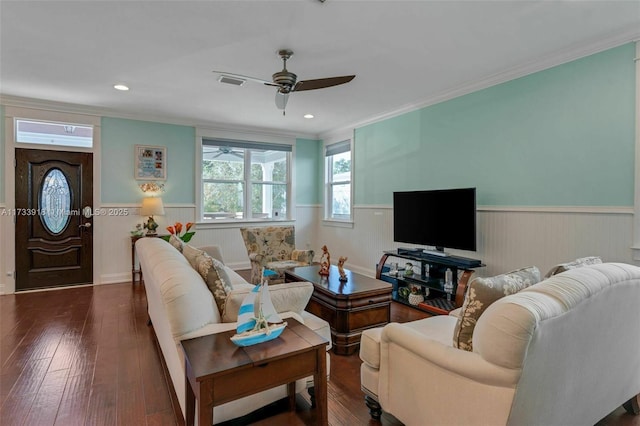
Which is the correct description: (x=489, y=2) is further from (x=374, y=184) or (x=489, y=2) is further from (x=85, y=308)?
(x=85, y=308)

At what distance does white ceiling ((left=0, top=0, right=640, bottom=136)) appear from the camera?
237 centimetres

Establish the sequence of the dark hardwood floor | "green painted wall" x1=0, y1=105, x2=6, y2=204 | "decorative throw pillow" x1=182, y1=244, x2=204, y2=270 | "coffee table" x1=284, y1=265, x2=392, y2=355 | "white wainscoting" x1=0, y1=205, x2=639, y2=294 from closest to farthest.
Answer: the dark hardwood floor, "decorative throw pillow" x1=182, y1=244, x2=204, y2=270, "coffee table" x1=284, y1=265, x2=392, y2=355, "white wainscoting" x1=0, y1=205, x2=639, y2=294, "green painted wall" x1=0, y1=105, x2=6, y2=204

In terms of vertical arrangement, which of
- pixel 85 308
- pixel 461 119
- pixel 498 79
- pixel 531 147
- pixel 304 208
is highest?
pixel 498 79

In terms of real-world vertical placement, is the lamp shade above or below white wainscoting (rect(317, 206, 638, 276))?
above

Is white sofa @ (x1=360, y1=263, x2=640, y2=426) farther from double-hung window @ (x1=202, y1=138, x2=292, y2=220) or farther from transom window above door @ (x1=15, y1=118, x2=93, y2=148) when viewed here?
transom window above door @ (x1=15, y1=118, x2=93, y2=148)

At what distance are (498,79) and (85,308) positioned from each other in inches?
206

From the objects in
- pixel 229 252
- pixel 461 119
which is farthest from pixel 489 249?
pixel 229 252

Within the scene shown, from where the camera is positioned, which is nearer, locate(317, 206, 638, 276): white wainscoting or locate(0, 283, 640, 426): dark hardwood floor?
locate(0, 283, 640, 426): dark hardwood floor

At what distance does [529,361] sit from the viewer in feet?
4.02

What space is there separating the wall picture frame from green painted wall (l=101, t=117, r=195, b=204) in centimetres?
6

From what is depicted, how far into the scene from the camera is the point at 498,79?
3.54 metres

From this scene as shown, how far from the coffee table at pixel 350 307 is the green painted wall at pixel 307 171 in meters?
3.73

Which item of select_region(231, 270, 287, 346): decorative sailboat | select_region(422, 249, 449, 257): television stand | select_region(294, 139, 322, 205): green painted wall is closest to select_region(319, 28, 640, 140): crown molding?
select_region(422, 249, 449, 257): television stand

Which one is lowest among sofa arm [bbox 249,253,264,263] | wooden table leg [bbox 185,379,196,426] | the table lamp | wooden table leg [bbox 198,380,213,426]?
wooden table leg [bbox 185,379,196,426]
